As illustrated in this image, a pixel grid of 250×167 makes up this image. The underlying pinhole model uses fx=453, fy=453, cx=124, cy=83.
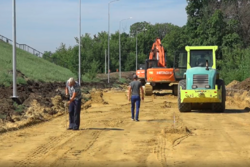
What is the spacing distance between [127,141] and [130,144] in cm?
54

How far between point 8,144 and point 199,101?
1094cm

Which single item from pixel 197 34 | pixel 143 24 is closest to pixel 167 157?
pixel 197 34

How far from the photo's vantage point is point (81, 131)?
1479 cm

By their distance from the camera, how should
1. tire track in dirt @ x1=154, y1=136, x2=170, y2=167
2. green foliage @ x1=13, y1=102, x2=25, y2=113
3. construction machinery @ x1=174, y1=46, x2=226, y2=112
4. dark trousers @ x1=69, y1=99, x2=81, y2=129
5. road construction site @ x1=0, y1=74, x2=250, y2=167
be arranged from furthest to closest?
construction machinery @ x1=174, y1=46, x2=226, y2=112 → green foliage @ x1=13, y1=102, x2=25, y2=113 → dark trousers @ x1=69, y1=99, x2=81, y2=129 → road construction site @ x1=0, y1=74, x2=250, y2=167 → tire track in dirt @ x1=154, y1=136, x2=170, y2=167

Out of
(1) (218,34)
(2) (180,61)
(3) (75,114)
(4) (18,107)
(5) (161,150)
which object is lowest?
(5) (161,150)

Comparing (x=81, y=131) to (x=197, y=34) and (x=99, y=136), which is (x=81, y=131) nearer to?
(x=99, y=136)

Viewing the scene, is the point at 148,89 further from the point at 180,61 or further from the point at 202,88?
the point at 202,88

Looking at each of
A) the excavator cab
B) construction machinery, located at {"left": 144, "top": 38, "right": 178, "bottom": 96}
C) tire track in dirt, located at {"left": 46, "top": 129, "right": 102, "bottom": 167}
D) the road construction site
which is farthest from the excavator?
tire track in dirt, located at {"left": 46, "top": 129, "right": 102, "bottom": 167}

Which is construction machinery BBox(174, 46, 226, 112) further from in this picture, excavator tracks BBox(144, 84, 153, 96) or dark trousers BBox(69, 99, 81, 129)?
excavator tracks BBox(144, 84, 153, 96)

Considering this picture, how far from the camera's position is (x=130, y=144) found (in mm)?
12258

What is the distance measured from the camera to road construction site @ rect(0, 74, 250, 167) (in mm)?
10070

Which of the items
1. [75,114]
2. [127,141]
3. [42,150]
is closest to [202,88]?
[75,114]

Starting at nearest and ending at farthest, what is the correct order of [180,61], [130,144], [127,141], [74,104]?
[130,144] < [127,141] < [74,104] < [180,61]

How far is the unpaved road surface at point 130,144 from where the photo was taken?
9984mm
